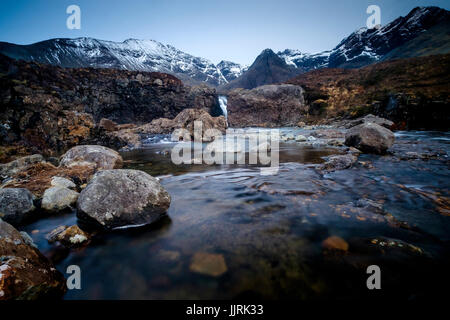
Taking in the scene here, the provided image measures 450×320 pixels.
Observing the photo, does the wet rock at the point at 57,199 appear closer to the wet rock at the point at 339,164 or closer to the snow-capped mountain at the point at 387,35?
the wet rock at the point at 339,164

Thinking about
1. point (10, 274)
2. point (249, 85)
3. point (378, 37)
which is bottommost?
point (10, 274)

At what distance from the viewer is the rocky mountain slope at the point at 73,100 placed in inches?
372

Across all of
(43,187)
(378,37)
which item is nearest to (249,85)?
(378,37)

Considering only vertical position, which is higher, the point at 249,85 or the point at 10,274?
the point at 249,85

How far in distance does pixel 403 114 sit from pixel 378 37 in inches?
4384

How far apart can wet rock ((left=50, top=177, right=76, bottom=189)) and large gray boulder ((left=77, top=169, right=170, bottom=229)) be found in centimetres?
151

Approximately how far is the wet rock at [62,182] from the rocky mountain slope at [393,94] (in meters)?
21.3

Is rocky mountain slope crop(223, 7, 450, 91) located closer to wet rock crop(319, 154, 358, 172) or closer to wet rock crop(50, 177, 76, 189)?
wet rock crop(319, 154, 358, 172)

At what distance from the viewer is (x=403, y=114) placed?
16172 mm

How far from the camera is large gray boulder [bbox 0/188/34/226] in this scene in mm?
2746

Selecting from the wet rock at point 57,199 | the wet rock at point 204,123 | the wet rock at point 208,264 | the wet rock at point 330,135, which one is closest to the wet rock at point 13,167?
the wet rock at point 57,199

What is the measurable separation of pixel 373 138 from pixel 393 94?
1601 cm

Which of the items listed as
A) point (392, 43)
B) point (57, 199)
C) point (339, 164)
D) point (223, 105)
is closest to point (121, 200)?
point (57, 199)
